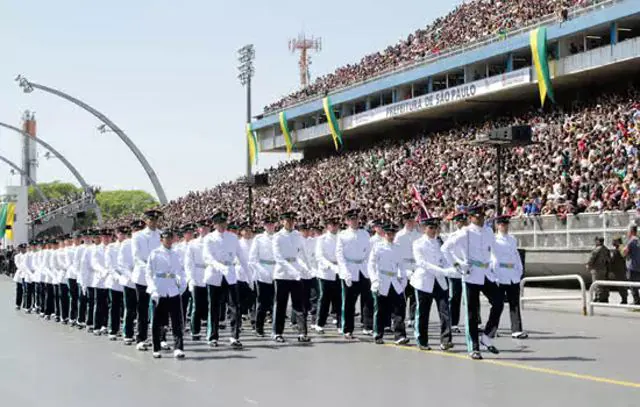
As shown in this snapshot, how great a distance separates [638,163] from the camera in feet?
92.2

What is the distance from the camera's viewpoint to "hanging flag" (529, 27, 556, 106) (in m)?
42.8

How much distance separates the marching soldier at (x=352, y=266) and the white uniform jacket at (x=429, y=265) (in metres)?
2.30

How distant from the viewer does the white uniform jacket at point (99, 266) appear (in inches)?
738

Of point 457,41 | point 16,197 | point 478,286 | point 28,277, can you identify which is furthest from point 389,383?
point 16,197

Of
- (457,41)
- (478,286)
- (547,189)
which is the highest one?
(457,41)

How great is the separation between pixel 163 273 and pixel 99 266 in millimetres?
4826

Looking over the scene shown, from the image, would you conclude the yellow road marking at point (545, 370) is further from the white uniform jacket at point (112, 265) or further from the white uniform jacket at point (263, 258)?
the white uniform jacket at point (112, 265)

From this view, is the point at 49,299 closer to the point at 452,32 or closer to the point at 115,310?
the point at 115,310

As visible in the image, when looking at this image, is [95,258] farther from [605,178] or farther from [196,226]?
[605,178]

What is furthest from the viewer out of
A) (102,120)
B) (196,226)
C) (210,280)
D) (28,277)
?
(102,120)

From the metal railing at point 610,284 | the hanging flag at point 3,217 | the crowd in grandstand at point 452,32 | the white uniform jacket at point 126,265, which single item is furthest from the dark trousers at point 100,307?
the hanging flag at point 3,217

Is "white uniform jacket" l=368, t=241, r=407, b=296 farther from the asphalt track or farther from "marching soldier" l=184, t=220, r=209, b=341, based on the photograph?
"marching soldier" l=184, t=220, r=209, b=341

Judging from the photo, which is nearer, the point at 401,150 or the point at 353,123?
the point at 401,150

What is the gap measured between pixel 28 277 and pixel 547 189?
15308mm
